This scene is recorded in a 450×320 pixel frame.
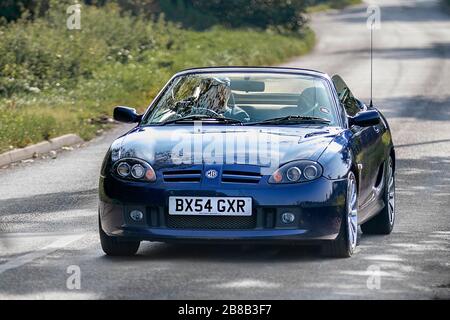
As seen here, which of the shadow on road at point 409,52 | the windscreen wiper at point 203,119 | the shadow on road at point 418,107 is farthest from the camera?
the shadow on road at point 409,52

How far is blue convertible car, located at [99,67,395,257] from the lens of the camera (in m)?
9.67

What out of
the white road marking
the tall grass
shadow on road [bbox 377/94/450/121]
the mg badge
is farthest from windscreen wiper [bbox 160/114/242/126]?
shadow on road [bbox 377/94/450/121]

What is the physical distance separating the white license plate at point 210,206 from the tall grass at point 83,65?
32.4ft

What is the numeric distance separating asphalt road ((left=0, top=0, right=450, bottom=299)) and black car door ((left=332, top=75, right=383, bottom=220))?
16.6 inches

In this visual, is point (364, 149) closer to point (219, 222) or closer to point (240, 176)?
point (240, 176)

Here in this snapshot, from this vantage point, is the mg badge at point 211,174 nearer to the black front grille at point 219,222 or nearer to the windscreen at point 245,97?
the black front grille at point 219,222

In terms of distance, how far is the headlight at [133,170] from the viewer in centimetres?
983

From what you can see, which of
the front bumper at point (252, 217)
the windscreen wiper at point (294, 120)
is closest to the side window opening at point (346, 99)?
the windscreen wiper at point (294, 120)

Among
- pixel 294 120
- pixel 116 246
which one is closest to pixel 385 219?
pixel 294 120

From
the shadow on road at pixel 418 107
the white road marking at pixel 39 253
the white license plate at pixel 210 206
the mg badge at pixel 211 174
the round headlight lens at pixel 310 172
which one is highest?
the mg badge at pixel 211 174

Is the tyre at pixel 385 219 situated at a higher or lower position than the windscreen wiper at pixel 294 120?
lower

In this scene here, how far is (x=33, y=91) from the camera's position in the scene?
26234 mm

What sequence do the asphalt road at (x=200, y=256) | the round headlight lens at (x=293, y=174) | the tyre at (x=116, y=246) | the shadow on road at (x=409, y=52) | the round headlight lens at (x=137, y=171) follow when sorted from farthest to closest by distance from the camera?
the shadow on road at (x=409, y=52) → the tyre at (x=116, y=246) → the round headlight lens at (x=137, y=171) → the round headlight lens at (x=293, y=174) → the asphalt road at (x=200, y=256)
